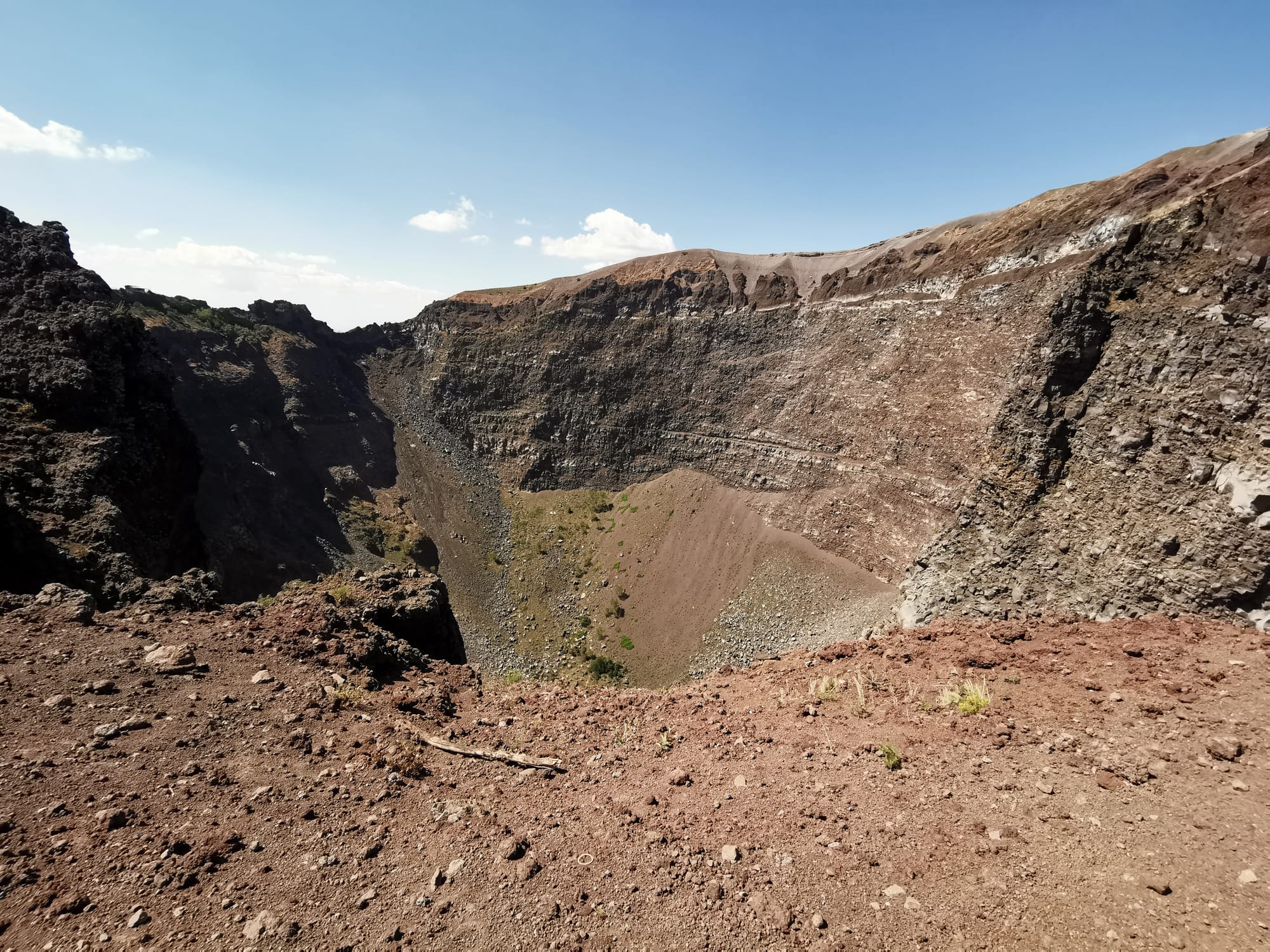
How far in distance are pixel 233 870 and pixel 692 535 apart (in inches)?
1311

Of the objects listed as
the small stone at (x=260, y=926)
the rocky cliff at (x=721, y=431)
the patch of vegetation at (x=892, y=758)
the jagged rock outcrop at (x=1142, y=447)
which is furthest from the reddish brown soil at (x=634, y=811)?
the rocky cliff at (x=721, y=431)

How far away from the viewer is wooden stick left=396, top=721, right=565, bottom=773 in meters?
7.69

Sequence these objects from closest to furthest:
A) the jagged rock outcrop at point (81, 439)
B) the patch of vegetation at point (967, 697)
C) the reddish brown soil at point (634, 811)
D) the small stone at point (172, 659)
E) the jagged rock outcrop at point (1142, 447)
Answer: the reddish brown soil at point (634, 811) → the patch of vegetation at point (967, 697) → the small stone at point (172, 659) → the jagged rock outcrop at point (1142, 447) → the jagged rock outcrop at point (81, 439)

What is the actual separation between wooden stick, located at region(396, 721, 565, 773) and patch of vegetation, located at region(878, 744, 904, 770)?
441cm

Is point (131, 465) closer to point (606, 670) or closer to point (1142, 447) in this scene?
point (606, 670)

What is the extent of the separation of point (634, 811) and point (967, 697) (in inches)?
221

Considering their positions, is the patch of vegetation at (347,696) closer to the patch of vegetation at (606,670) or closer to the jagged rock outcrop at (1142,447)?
the jagged rock outcrop at (1142,447)

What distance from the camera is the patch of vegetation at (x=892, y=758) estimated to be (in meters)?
7.32

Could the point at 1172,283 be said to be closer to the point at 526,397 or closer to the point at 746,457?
the point at 746,457

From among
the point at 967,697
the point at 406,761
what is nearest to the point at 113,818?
the point at 406,761

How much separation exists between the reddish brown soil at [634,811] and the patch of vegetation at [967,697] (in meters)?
0.34

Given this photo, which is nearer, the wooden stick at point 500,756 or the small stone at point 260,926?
the small stone at point 260,926

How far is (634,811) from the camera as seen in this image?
264 inches

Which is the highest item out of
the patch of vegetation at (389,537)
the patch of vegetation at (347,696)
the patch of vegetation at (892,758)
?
the patch of vegetation at (347,696)
